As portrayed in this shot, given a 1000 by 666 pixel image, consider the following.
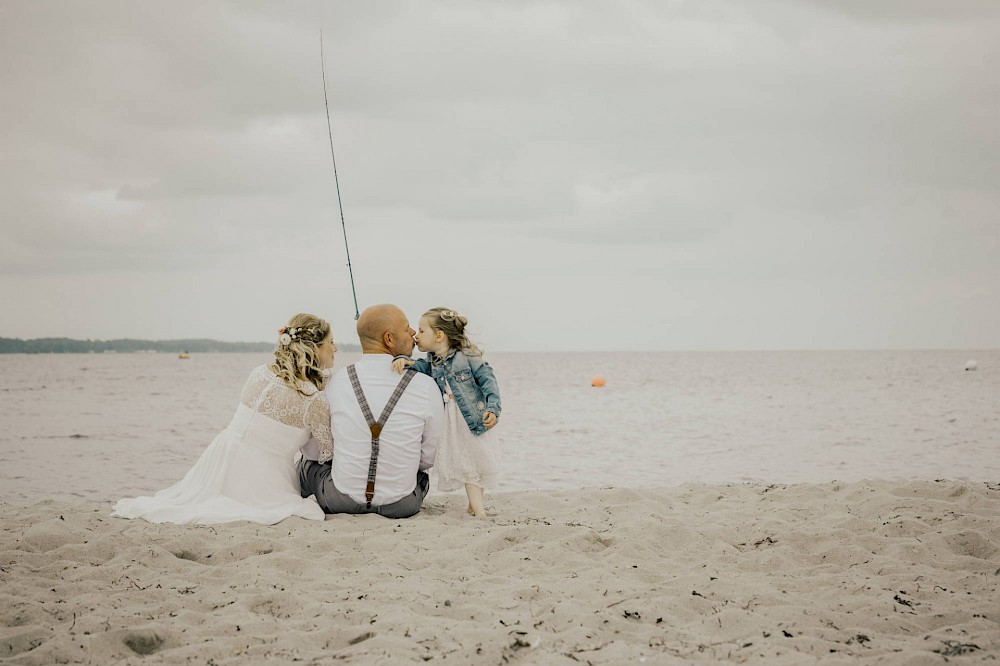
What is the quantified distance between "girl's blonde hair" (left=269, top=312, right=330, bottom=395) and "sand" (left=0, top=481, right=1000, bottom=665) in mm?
1109

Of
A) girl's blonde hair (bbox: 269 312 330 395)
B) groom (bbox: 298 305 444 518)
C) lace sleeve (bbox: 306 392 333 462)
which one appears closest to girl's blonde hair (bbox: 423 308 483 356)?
groom (bbox: 298 305 444 518)

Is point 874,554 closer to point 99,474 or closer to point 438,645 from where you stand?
point 438,645

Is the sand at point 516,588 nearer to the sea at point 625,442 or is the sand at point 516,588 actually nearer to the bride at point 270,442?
the bride at point 270,442

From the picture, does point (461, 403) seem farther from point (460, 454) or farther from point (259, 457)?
point (259, 457)

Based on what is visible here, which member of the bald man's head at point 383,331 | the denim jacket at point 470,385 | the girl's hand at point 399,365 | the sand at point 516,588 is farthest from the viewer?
the denim jacket at point 470,385

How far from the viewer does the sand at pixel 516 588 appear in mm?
3211

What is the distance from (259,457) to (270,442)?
152 mm

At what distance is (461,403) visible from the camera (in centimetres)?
606

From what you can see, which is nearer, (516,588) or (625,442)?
(516,588)

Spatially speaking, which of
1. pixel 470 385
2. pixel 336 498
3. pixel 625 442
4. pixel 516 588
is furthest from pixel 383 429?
pixel 625 442

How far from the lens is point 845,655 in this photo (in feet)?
10.3

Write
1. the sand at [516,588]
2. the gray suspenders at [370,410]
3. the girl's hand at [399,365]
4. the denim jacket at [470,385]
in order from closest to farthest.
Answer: the sand at [516,588] < the gray suspenders at [370,410] < the girl's hand at [399,365] < the denim jacket at [470,385]

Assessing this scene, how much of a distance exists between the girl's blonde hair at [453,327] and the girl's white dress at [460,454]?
367 millimetres

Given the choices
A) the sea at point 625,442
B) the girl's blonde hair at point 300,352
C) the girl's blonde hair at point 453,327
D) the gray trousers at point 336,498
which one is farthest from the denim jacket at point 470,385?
the sea at point 625,442
